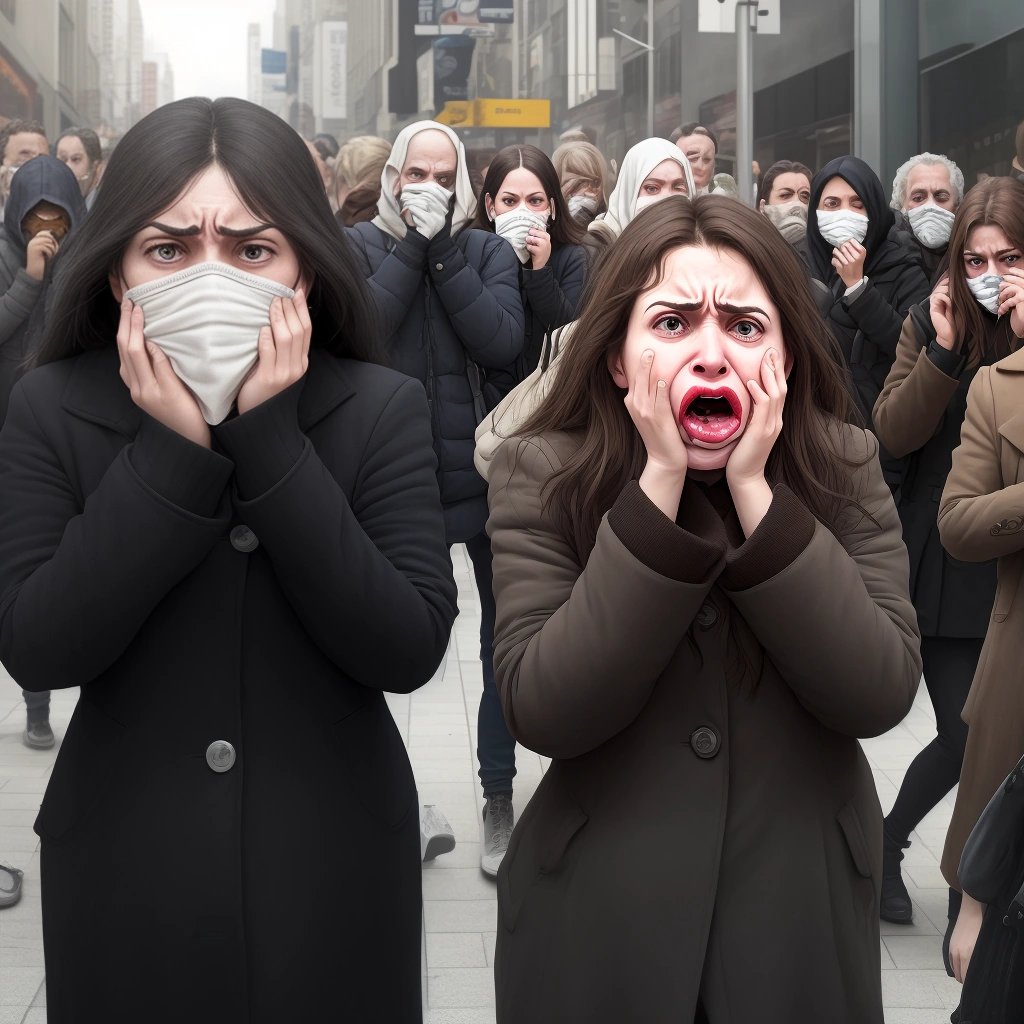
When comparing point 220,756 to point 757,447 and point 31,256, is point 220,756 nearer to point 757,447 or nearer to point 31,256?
point 757,447

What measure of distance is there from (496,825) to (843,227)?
2.79 m

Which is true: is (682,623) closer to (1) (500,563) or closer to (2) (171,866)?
(1) (500,563)

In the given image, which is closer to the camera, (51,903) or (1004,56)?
(51,903)

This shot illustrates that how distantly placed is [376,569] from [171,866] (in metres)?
0.48

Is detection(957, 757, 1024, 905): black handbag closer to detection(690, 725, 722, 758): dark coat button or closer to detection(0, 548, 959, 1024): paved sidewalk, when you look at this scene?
detection(690, 725, 722, 758): dark coat button

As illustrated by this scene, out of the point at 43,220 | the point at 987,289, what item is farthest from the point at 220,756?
the point at 43,220

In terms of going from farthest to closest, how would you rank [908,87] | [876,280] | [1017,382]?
[908,87]
[876,280]
[1017,382]

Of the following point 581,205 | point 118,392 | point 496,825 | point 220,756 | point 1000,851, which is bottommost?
point 496,825

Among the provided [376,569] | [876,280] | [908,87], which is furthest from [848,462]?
[908,87]

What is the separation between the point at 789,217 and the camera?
8164mm

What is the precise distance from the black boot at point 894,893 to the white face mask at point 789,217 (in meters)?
3.93

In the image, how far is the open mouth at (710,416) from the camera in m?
2.09

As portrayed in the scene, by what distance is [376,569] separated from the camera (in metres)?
2.17

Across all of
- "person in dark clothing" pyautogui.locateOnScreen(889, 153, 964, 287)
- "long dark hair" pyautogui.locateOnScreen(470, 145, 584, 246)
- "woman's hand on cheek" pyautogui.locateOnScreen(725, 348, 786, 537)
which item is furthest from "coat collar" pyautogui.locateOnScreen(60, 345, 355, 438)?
"person in dark clothing" pyautogui.locateOnScreen(889, 153, 964, 287)
